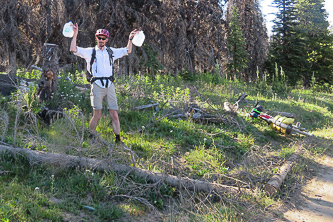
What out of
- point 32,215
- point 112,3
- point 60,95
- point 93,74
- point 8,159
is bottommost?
point 32,215

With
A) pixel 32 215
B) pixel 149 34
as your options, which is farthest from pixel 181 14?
pixel 32 215

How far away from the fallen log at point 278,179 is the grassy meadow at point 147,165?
0.32ft

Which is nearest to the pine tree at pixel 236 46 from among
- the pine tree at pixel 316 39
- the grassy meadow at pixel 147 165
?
the pine tree at pixel 316 39

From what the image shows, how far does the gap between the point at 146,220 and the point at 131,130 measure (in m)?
2.84

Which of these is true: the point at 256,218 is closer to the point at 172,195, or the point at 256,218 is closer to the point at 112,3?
the point at 172,195

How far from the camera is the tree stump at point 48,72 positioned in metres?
7.10

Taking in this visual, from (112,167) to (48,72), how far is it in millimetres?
3896

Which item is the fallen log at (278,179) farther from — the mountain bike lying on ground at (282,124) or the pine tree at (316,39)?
the pine tree at (316,39)

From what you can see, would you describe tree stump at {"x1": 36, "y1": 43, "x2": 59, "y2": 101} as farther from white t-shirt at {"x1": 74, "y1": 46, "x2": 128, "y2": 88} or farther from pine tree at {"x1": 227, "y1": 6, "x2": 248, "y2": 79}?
pine tree at {"x1": 227, "y1": 6, "x2": 248, "y2": 79}

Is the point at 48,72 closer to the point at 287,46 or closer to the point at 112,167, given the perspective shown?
the point at 112,167

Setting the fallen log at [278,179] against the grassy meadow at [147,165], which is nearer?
the grassy meadow at [147,165]

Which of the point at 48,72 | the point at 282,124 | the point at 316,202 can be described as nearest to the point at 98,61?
the point at 48,72

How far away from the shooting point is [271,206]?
4.26 meters

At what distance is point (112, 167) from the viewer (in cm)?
451
